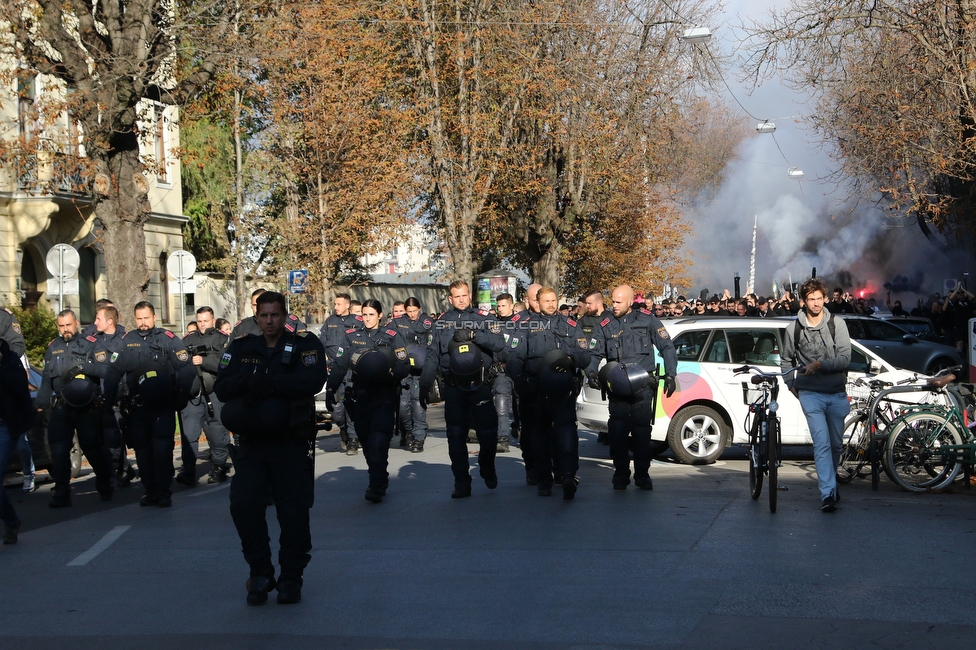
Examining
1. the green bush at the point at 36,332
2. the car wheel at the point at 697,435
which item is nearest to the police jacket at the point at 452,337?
the car wheel at the point at 697,435

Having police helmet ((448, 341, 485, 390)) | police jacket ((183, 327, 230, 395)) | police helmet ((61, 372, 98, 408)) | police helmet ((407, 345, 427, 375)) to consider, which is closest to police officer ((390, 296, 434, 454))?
police helmet ((407, 345, 427, 375))

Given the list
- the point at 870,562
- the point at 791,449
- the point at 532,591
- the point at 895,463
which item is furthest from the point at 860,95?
the point at 532,591

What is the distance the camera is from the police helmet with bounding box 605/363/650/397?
10.0 metres

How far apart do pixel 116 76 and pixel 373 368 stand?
847 centimetres

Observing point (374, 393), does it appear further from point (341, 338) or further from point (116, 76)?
point (116, 76)

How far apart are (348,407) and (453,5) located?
74.0ft

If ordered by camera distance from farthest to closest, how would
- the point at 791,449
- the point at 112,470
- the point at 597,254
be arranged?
1. the point at 597,254
2. the point at 791,449
3. the point at 112,470

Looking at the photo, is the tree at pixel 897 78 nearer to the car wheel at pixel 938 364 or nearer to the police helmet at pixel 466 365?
the car wheel at pixel 938 364

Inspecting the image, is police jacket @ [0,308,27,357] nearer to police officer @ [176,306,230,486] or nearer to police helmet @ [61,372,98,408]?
police helmet @ [61,372,98,408]

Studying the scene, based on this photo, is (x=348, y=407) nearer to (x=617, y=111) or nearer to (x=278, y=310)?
(x=278, y=310)

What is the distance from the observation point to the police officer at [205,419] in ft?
38.4

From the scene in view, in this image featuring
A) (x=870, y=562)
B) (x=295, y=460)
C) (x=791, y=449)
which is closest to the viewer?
(x=295, y=460)

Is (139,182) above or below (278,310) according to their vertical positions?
above

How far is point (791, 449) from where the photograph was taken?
13.6 m
